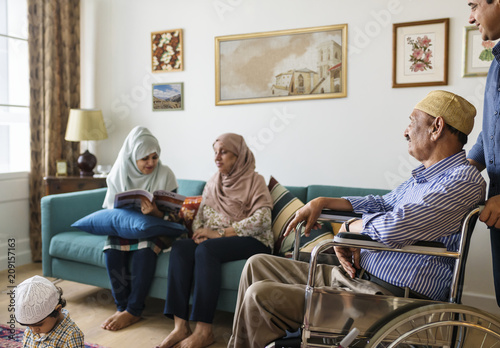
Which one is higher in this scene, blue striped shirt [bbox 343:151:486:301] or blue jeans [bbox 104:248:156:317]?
blue striped shirt [bbox 343:151:486:301]

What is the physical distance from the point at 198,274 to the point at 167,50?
2.05 m

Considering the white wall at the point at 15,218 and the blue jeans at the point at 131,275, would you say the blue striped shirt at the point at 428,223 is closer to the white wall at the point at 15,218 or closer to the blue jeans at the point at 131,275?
the blue jeans at the point at 131,275

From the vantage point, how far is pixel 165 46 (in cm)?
372

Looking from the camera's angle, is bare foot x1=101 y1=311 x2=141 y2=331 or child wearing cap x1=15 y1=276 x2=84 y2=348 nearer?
child wearing cap x1=15 y1=276 x2=84 y2=348

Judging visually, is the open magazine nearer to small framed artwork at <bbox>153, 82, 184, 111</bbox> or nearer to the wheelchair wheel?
small framed artwork at <bbox>153, 82, 184, 111</bbox>

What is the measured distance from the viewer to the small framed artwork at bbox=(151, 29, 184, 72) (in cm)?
367

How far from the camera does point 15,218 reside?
3721 millimetres

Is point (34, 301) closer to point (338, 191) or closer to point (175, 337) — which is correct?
point (175, 337)

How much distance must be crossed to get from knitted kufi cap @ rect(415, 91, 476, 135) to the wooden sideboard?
9.19 ft

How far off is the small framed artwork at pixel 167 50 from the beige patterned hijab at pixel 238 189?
1.21 metres

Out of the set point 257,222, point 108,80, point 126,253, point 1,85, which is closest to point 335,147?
point 257,222

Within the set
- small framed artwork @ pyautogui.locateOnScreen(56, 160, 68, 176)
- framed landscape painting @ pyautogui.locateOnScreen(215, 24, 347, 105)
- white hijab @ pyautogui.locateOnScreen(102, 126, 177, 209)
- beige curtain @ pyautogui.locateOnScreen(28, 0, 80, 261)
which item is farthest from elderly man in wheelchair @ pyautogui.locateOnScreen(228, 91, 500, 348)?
beige curtain @ pyautogui.locateOnScreen(28, 0, 80, 261)

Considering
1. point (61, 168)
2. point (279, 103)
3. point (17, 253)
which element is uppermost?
point (279, 103)

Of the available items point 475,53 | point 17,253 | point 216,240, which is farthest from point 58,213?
point 475,53
